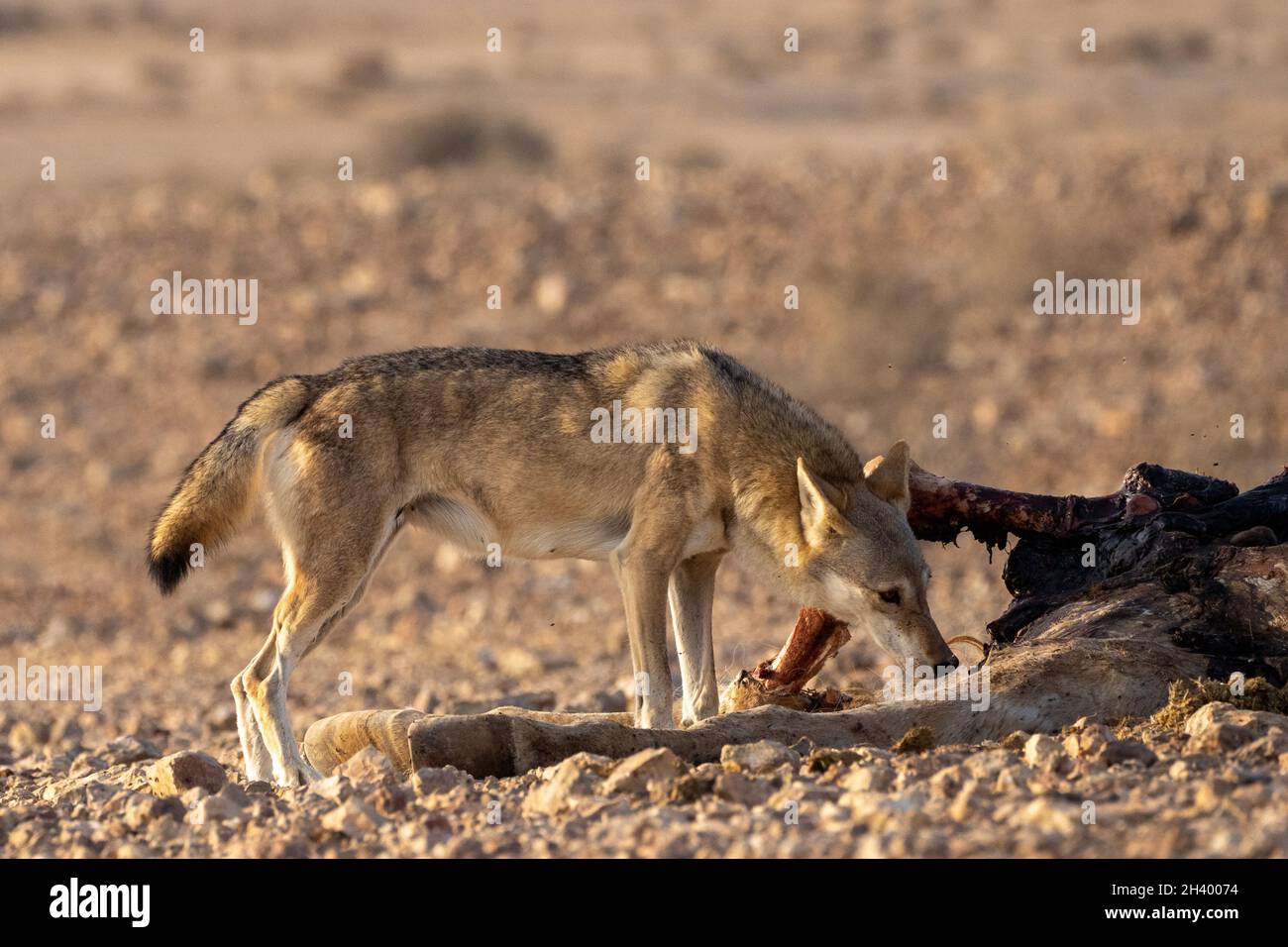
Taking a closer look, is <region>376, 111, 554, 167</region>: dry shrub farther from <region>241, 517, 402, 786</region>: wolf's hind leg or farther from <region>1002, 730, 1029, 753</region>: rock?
<region>1002, 730, 1029, 753</region>: rock

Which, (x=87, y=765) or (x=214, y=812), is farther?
(x=87, y=765)

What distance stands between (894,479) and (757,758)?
2.31 metres

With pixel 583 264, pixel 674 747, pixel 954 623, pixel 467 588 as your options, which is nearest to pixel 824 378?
pixel 583 264

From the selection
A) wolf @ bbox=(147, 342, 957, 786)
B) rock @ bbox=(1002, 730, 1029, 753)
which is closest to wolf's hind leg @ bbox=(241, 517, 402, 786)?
wolf @ bbox=(147, 342, 957, 786)

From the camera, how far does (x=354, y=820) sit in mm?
6266

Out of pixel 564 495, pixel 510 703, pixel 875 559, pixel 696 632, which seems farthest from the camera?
pixel 510 703

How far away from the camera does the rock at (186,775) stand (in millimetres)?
7461

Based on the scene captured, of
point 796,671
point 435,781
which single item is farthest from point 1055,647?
point 435,781

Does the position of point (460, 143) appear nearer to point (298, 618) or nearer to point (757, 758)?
point (298, 618)

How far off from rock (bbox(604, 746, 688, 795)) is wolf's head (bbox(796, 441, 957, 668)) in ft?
7.19

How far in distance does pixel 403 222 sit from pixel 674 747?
53.9 feet

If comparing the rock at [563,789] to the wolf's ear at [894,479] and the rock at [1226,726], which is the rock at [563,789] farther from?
the wolf's ear at [894,479]

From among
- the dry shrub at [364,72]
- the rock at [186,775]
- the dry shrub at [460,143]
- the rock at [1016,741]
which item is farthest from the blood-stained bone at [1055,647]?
the dry shrub at [364,72]

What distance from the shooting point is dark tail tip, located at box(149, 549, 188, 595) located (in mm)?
8648
